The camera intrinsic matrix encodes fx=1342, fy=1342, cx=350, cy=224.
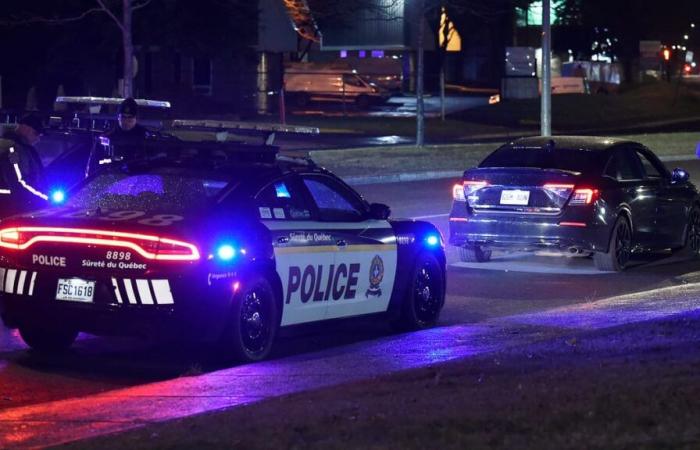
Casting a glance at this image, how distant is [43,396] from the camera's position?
8.70 meters

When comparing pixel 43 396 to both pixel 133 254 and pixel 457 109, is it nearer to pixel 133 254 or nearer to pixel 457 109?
pixel 133 254

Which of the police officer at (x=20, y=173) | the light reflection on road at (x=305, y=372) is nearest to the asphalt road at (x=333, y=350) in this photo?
the light reflection on road at (x=305, y=372)

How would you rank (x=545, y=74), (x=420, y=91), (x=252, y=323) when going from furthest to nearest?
1. (x=420, y=91)
2. (x=545, y=74)
3. (x=252, y=323)

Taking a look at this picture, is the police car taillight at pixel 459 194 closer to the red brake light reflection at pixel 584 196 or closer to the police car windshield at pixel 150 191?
the red brake light reflection at pixel 584 196

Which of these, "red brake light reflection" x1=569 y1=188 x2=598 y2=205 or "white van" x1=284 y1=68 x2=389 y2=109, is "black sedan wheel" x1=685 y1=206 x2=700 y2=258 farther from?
"white van" x1=284 y1=68 x2=389 y2=109

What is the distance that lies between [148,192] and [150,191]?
0.02 m

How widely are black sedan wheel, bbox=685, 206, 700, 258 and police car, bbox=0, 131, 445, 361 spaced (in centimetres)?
676

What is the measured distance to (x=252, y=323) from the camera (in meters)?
9.59

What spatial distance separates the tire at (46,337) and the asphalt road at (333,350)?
0.11 m

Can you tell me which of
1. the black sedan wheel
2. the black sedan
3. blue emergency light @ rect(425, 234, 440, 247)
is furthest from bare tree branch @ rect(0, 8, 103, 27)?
blue emergency light @ rect(425, 234, 440, 247)

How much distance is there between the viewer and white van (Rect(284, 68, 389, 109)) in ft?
208

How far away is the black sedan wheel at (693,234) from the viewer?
54.9 ft

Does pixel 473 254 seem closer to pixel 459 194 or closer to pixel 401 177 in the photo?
pixel 459 194

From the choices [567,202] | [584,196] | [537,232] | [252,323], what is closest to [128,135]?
[252,323]
